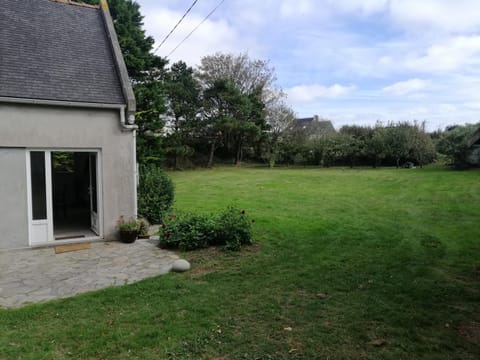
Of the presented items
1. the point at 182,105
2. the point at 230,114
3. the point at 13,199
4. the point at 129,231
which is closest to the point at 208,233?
the point at 129,231

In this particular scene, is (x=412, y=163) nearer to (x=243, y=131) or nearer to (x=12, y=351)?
(x=243, y=131)

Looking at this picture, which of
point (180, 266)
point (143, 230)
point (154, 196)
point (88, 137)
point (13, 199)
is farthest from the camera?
point (154, 196)

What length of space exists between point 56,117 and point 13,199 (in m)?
1.86

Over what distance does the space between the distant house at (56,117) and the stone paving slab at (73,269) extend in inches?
32.0

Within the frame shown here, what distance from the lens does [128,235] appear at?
296 inches

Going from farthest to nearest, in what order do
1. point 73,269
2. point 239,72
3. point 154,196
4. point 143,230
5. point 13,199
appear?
point 239,72 < point 154,196 < point 143,230 < point 13,199 < point 73,269

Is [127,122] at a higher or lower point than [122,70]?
lower

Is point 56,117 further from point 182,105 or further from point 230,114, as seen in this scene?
point 230,114

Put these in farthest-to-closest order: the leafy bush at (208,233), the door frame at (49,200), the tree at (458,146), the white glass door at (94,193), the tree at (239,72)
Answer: the tree at (239,72)
the tree at (458,146)
the white glass door at (94,193)
the door frame at (49,200)
the leafy bush at (208,233)

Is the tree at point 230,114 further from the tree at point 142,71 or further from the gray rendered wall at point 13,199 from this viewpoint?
the gray rendered wall at point 13,199

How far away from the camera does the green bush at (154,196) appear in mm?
9438

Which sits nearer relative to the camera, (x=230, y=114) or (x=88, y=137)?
(x=88, y=137)

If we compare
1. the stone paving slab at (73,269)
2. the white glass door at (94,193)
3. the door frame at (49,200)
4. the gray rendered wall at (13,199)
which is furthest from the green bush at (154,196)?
the gray rendered wall at (13,199)

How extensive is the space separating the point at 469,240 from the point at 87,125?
849 cm
